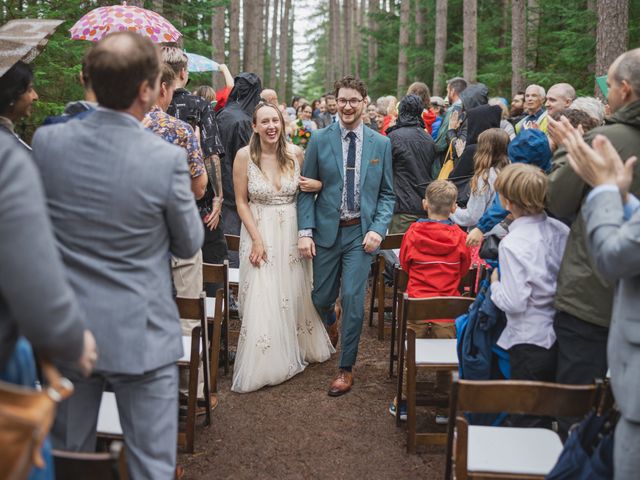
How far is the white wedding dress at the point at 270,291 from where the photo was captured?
536cm

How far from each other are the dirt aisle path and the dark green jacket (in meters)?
1.55

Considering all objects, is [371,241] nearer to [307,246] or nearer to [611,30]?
[307,246]

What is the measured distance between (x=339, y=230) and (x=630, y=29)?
865 cm

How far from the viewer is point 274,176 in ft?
17.8

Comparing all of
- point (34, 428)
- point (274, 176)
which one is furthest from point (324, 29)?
point (34, 428)

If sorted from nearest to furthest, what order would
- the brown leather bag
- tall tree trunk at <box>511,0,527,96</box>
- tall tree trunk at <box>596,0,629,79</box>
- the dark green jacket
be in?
the brown leather bag, the dark green jacket, tall tree trunk at <box>596,0,629,79</box>, tall tree trunk at <box>511,0,527,96</box>

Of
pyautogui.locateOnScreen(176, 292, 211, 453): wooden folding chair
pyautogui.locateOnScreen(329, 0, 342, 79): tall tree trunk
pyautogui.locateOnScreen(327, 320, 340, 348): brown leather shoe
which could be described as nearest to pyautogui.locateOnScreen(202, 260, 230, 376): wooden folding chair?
pyautogui.locateOnScreen(176, 292, 211, 453): wooden folding chair

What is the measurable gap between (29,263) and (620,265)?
73.8 inches

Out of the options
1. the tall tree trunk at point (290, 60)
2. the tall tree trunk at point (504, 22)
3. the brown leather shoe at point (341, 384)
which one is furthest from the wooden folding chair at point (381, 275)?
the tall tree trunk at point (290, 60)

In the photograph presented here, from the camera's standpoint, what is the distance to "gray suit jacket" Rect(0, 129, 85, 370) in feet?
5.76

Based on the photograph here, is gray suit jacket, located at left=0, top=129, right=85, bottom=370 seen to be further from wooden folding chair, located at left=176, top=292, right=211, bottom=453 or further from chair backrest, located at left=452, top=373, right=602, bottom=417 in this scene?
wooden folding chair, located at left=176, top=292, right=211, bottom=453

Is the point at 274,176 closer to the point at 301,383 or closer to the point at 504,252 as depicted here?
the point at 301,383

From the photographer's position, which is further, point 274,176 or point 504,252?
point 274,176

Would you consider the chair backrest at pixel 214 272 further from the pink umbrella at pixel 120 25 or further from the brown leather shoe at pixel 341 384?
the pink umbrella at pixel 120 25
